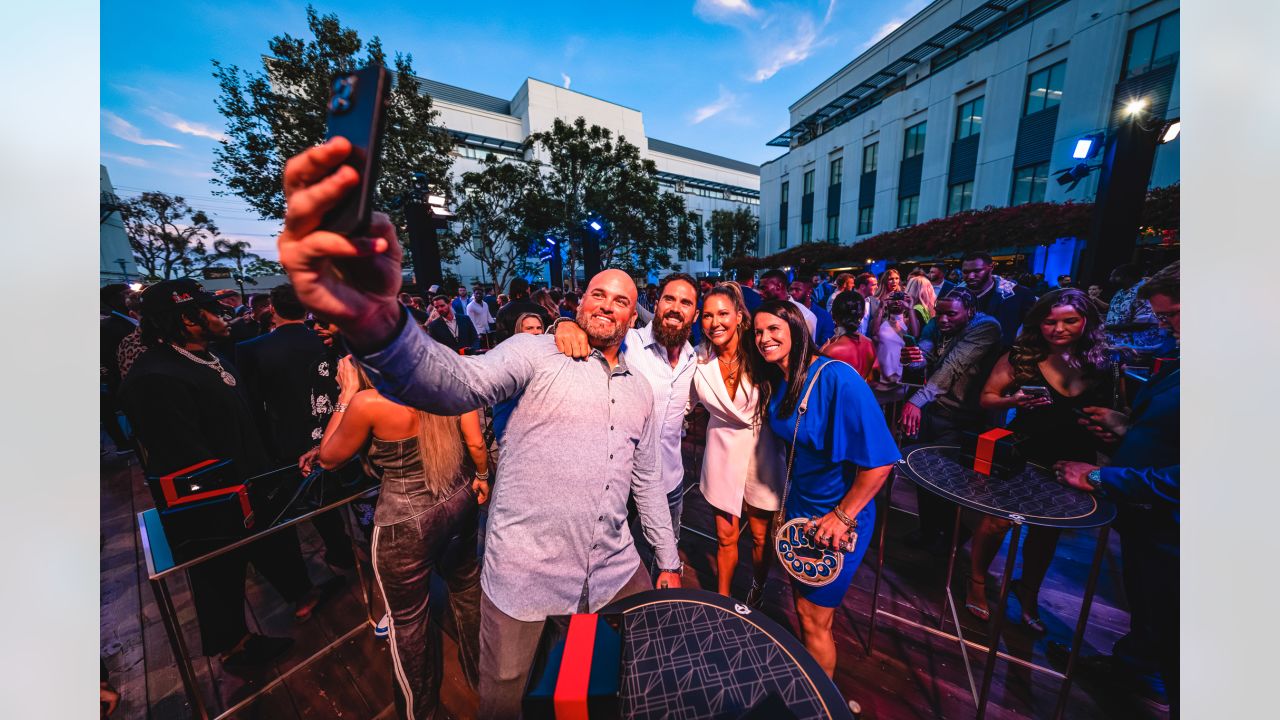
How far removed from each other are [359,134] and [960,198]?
2722 cm

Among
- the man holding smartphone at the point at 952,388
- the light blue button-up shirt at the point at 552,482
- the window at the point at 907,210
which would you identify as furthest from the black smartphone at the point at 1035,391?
the window at the point at 907,210

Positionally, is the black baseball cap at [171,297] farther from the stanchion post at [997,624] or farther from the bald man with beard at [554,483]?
the stanchion post at [997,624]

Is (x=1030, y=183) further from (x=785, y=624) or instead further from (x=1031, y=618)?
(x=785, y=624)

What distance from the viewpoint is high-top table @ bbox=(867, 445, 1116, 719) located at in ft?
6.28

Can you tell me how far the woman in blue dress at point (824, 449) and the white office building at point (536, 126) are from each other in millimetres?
34329

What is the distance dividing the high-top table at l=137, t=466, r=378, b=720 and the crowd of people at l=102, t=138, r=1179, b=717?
0.41 metres

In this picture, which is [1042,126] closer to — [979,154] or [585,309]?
[979,154]

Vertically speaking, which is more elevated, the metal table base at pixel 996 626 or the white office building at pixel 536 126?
the white office building at pixel 536 126

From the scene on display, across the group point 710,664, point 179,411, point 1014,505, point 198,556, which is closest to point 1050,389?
point 1014,505

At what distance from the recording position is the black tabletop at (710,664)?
1.23 metres

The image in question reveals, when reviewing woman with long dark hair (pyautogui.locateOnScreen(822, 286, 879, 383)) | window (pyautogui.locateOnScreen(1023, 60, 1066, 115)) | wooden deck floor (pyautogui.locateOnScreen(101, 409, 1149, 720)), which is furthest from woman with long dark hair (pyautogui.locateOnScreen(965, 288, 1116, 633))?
window (pyautogui.locateOnScreen(1023, 60, 1066, 115))
